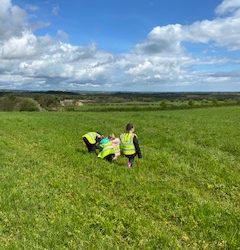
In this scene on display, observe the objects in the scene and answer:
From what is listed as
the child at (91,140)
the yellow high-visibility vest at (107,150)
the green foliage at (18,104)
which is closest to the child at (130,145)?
the yellow high-visibility vest at (107,150)

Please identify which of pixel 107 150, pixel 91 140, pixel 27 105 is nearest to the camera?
pixel 107 150

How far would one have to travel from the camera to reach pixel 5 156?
861 inches

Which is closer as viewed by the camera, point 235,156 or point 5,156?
point 5,156

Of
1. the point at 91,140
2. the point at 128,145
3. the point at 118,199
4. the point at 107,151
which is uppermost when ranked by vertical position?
the point at 128,145

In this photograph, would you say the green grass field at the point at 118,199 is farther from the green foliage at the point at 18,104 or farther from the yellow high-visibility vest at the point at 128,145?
the green foliage at the point at 18,104

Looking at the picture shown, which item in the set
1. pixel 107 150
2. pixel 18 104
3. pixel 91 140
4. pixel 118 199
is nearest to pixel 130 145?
pixel 107 150

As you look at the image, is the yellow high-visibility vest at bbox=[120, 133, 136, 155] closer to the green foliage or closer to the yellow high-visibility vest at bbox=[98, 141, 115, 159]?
the yellow high-visibility vest at bbox=[98, 141, 115, 159]

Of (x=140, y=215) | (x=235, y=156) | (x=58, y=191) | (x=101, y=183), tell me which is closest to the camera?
(x=140, y=215)

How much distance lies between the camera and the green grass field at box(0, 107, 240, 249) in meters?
11.2

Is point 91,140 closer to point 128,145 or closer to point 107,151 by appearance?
point 107,151

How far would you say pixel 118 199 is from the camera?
15.2 metres

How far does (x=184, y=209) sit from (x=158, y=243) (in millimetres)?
3336

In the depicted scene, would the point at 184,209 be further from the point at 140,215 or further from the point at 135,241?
the point at 135,241

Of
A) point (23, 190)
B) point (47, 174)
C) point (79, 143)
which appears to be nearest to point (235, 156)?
point (79, 143)
